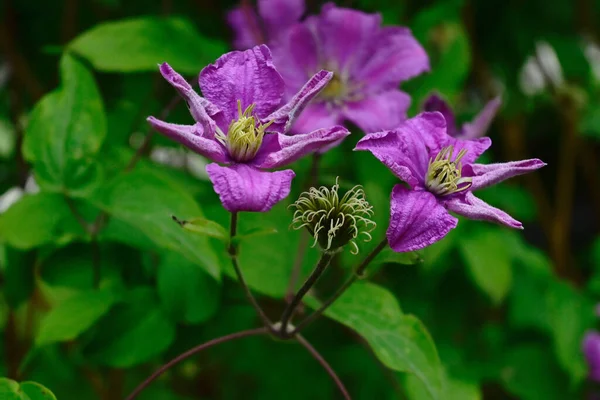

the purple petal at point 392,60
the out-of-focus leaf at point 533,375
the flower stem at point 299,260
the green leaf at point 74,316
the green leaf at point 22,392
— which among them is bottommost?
the out-of-focus leaf at point 533,375

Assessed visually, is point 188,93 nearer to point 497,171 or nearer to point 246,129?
point 246,129

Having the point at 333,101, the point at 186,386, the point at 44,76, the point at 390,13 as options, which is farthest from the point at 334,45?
the point at 186,386

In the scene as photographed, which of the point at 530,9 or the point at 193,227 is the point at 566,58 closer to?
the point at 530,9

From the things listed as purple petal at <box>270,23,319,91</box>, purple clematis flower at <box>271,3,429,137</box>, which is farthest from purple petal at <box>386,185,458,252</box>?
purple petal at <box>270,23,319,91</box>

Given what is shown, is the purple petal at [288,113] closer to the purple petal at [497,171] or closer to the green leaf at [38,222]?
the purple petal at [497,171]

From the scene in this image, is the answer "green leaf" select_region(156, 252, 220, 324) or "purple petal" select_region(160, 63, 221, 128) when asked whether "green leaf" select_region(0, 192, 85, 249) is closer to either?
"green leaf" select_region(156, 252, 220, 324)

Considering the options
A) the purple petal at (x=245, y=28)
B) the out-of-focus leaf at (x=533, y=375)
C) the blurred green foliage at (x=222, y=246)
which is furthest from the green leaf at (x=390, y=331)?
the out-of-focus leaf at (x=533, y=375)
